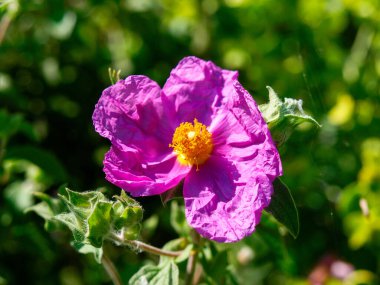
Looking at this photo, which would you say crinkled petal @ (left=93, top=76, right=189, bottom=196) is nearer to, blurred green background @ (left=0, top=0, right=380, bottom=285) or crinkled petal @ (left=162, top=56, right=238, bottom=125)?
crinkled petal @ (left=162, top=56, right=238, bottom=125)

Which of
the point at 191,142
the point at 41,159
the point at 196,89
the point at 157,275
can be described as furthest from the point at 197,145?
the point at 41,159

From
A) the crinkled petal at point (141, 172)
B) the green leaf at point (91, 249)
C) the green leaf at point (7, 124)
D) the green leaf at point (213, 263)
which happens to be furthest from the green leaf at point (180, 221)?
the green leaf at point (7, 124)

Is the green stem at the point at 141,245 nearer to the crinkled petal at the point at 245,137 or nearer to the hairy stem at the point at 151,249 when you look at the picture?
the hairy stem at the point at 151,249

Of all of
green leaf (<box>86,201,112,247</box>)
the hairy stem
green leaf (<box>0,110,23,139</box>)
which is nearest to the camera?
green leaf (<box>86,201,112,247</box>)

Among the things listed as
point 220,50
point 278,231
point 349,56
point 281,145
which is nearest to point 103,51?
point 220,50

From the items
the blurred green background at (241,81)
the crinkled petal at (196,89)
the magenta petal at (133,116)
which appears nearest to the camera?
the magenta petal at (133,116)

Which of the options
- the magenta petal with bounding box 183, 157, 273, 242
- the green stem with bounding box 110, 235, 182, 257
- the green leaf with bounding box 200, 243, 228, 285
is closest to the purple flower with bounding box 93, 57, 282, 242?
the magenta petal with bounding box 183, 157, 273, 242

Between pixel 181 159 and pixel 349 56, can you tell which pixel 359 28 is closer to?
pixel 349 56

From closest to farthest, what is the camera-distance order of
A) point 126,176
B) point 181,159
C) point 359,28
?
1. point 126,176
2. point 181,159
3. point 359,28
